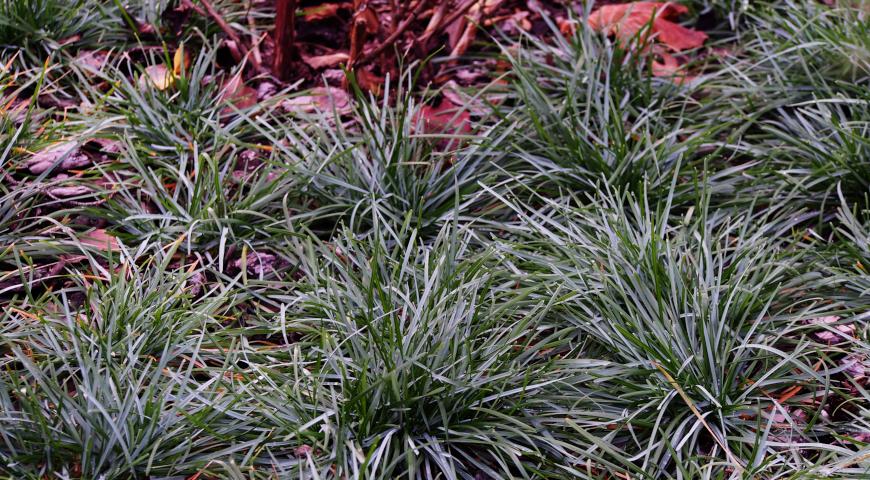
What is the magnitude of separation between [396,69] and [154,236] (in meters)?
1.41

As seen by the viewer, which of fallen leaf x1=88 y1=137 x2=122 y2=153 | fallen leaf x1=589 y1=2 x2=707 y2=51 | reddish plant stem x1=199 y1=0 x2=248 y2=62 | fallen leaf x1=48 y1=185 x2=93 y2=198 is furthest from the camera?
fallen leaf x1=589 y1=2 x2=707 y2=51

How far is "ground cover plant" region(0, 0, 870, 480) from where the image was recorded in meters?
2.40

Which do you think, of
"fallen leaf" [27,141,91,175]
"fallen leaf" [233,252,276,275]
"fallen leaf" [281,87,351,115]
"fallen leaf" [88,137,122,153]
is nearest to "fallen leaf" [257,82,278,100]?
"fallen leaf" [281,87,351,115]

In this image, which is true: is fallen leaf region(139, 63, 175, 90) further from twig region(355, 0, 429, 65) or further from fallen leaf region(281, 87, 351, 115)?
twig region(355, 0, 429, 65)

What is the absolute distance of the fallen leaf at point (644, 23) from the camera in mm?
4043

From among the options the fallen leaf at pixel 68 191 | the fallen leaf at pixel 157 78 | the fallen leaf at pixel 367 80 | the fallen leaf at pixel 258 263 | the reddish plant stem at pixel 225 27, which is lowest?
the fallen leaf at pixel 258 263

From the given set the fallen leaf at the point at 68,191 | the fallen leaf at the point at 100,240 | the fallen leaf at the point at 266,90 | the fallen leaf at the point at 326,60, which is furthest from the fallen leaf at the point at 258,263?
the fallen leaf at the point at 326,60

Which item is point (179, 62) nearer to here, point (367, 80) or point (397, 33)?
point (367, 80)

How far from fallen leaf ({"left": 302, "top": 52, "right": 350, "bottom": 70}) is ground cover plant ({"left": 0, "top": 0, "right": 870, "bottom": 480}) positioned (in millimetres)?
14

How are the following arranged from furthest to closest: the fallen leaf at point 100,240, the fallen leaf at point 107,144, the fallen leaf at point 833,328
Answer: the fallen leaf at point 107,144, the fallen leaf at point 100,240, the fallen leaf at point 833,328

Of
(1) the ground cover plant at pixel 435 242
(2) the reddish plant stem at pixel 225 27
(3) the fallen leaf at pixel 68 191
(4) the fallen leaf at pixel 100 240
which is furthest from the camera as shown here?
(2) the reddish plant stem at pixel 225 27

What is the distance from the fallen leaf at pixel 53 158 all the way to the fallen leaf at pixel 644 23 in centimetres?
241

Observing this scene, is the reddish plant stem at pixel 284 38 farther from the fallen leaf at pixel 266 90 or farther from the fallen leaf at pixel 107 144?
the fallen leaf at pixel 107 144

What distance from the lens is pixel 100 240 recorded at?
305 centimetres
